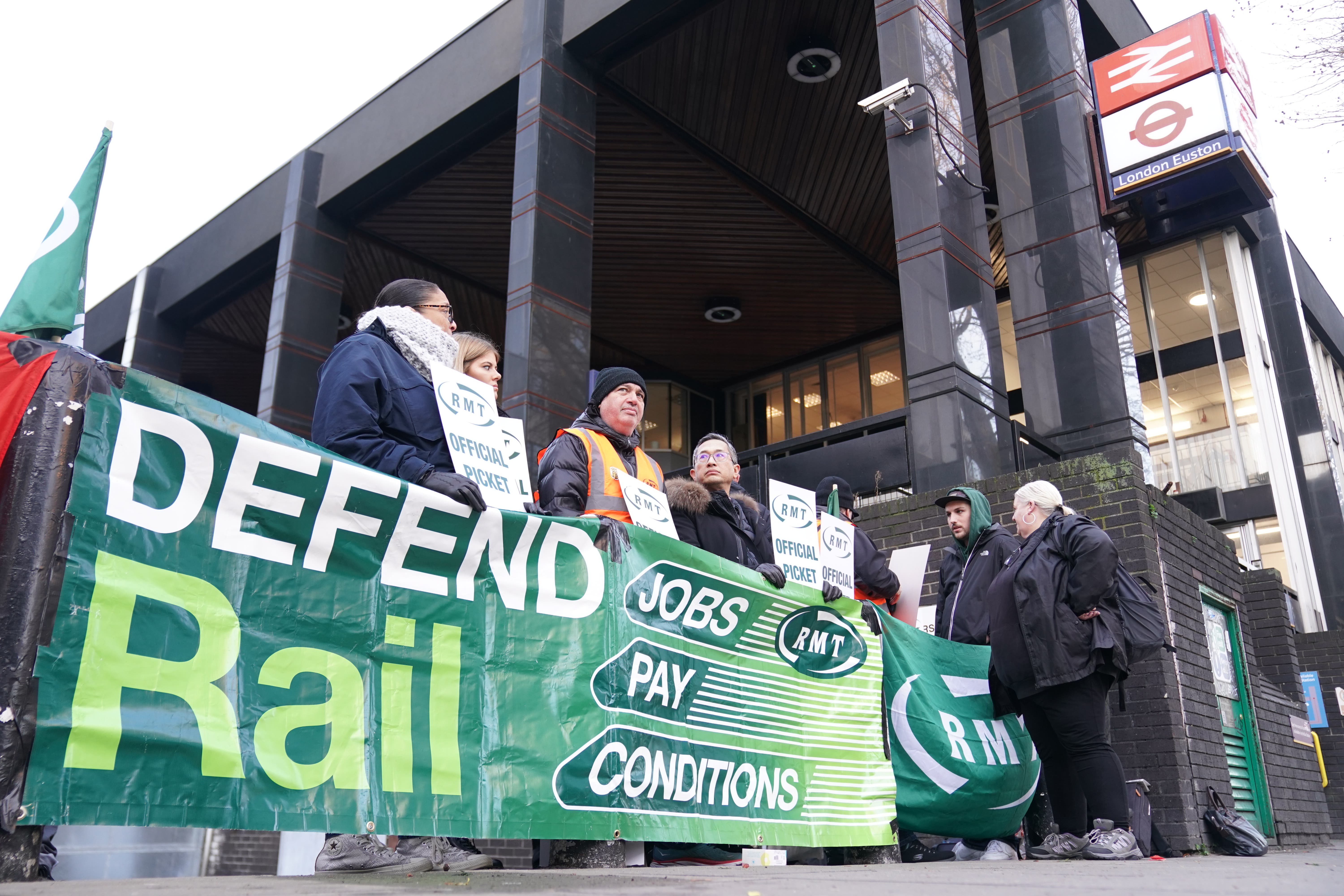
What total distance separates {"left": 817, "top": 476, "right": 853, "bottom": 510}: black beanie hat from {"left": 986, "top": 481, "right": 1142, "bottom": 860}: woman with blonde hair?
1.57 m

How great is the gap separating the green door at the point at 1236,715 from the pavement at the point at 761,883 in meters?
4.35

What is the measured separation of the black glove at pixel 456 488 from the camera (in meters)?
Result: 3.35

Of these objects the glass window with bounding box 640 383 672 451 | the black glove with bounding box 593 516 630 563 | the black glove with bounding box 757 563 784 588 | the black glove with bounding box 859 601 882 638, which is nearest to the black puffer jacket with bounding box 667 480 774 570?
the black glove with bounding box 757 563 784 588

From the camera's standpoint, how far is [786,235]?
17719 mm

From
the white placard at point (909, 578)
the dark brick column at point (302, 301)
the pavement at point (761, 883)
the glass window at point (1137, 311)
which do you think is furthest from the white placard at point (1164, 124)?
the dark brick column at point (302, 301)

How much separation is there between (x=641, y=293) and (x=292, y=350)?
679cm

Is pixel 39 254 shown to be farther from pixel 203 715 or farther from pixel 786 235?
pixel 786 235

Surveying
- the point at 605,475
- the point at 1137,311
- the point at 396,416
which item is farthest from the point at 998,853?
the point at 1137,311

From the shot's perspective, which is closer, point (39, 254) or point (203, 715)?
point (203, 715)

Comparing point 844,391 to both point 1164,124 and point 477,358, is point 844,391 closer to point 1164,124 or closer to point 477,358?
point 1164,124

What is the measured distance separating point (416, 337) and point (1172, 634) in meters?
5.68

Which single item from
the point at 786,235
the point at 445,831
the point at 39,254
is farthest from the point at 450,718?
the point at 786,235

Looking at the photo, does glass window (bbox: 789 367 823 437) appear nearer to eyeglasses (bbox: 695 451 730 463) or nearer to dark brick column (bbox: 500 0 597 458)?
dark brick column (bbox: 500 0 597 458)

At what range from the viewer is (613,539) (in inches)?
151
